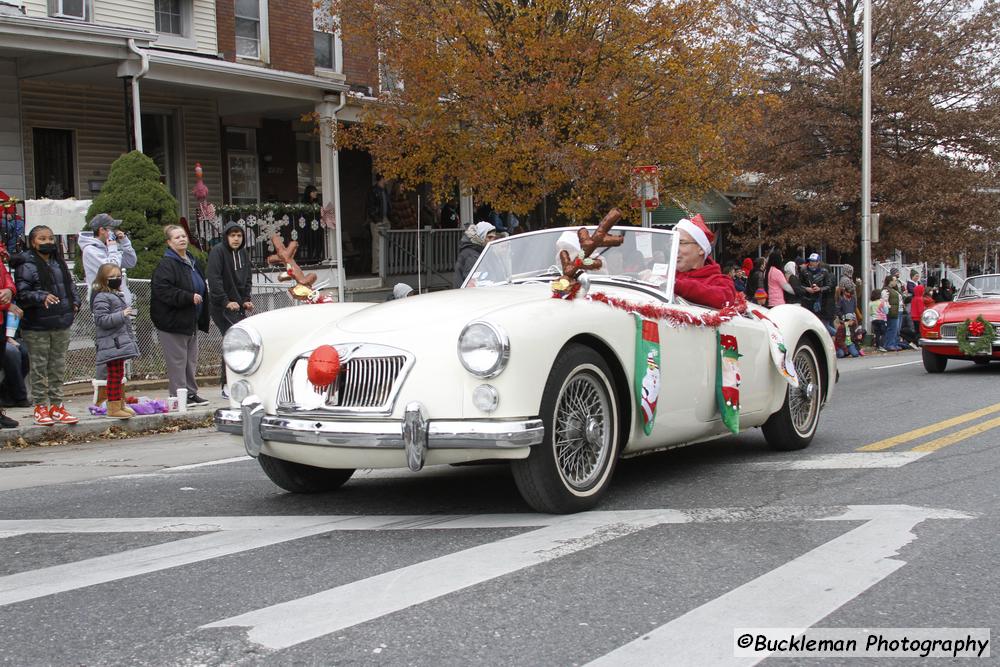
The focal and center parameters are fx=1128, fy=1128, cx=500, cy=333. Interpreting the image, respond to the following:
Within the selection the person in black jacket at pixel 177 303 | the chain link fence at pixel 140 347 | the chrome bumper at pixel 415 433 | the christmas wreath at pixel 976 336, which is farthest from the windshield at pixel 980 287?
the chrome bumper at pixel 415 433

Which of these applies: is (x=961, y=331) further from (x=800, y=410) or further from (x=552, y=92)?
(x=800, y=410)

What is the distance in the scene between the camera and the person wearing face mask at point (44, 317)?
32.6 ft

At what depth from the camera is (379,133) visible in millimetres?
20172

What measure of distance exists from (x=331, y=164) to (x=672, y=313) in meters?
15.9

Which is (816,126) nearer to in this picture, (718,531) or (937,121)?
(937,121)

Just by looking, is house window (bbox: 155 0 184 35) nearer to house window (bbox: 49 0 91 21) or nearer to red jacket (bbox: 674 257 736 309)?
house window (bbox: 49 0 91 21)

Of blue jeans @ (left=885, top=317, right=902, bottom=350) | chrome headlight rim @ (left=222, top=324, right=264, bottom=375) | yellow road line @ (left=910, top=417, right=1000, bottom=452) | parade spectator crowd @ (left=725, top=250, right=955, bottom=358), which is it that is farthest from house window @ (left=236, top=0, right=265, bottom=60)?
chrome headlight rim @ (left=222, top=324, right=264, bottom=375)

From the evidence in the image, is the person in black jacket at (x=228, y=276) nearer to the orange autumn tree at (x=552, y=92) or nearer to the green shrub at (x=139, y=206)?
the green shrub at (x=139, y=206)

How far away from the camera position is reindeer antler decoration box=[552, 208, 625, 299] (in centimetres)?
569

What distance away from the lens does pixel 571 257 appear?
673cm

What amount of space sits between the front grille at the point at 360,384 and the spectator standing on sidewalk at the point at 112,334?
532cm

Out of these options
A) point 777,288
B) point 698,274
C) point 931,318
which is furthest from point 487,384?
point 777,288

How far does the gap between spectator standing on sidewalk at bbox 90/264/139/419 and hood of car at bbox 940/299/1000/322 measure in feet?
34.1

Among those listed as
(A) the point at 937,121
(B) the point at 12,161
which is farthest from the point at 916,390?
(A) the point at 937,121
